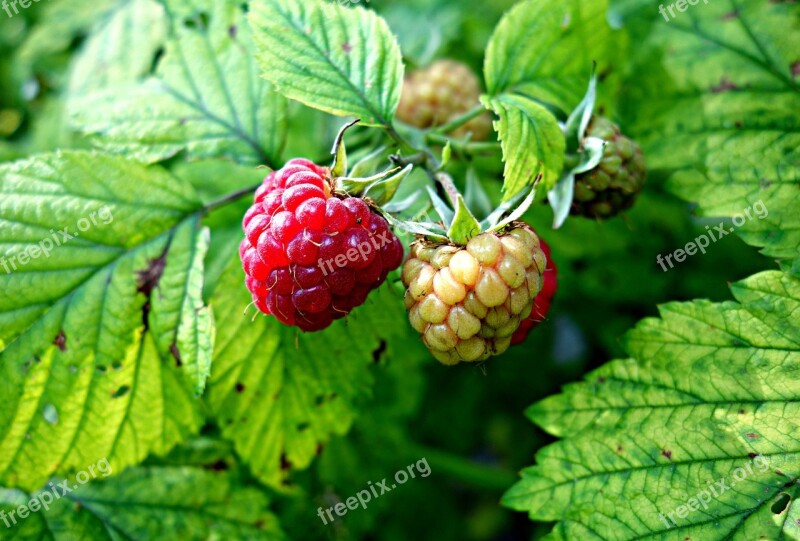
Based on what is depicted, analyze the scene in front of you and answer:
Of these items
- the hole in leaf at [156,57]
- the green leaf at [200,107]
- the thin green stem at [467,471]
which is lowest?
the thin green stem at [467,471]

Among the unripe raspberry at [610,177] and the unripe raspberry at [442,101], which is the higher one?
the unripe raspberry at [610,177]

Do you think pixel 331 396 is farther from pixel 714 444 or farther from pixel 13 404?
pixel 714 444

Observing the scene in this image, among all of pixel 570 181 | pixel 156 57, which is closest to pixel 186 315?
pixel 570 181

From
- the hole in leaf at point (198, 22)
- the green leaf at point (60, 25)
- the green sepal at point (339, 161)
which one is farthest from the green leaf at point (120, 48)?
the green sepal at point (339, 161)

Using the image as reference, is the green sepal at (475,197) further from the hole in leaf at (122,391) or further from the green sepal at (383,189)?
the hole in leaf at (122,391)

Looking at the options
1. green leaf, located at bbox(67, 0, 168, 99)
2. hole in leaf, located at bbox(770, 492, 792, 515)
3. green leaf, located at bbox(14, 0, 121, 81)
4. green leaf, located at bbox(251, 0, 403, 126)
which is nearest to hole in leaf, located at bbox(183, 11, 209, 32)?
green leaf, located at bbox(67, 0, 168, 99)

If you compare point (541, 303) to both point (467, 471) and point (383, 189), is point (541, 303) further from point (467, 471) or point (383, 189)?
point (467, 471)

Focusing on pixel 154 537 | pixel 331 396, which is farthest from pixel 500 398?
pixel 154 537
